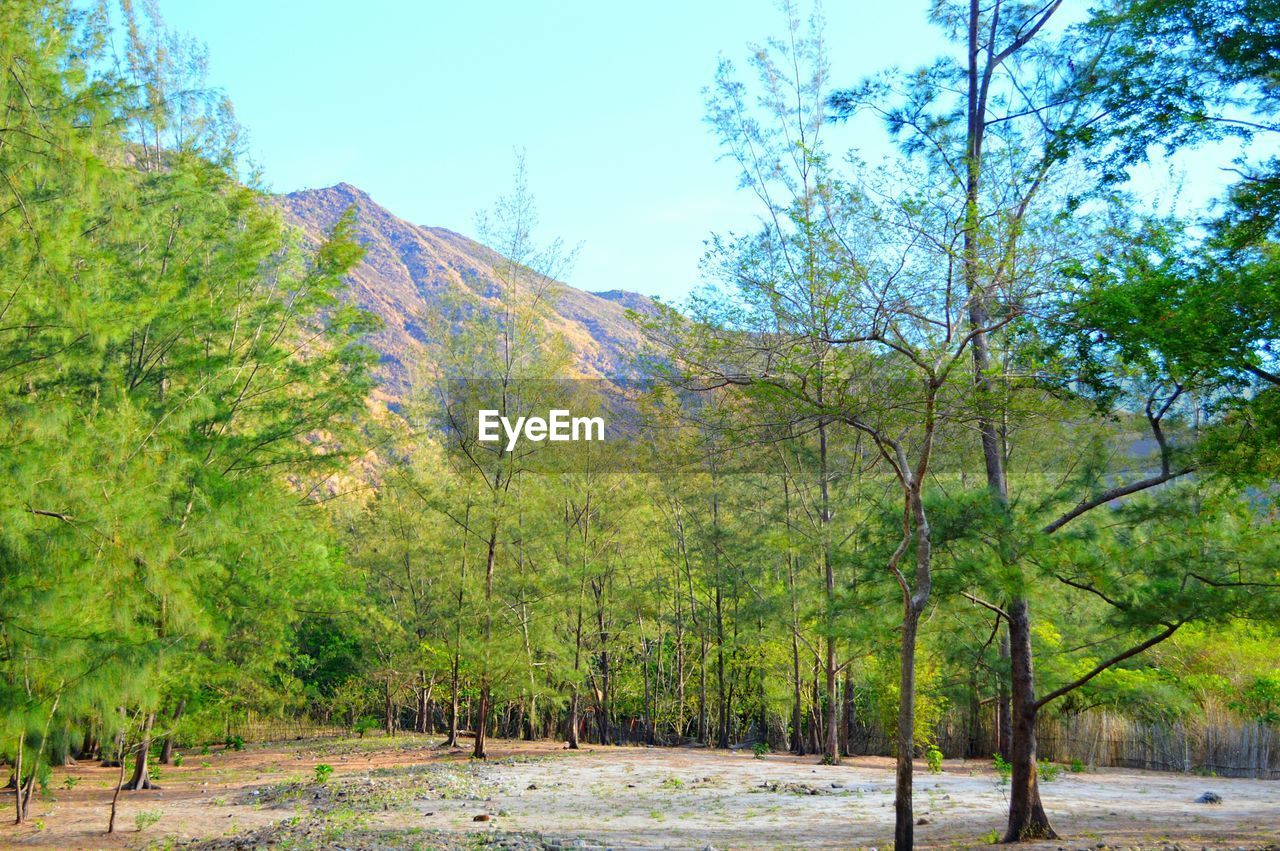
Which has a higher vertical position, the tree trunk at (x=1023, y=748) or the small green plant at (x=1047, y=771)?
the tree trunk at (x=1023, y=748)

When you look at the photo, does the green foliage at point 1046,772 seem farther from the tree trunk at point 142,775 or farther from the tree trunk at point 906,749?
the tree trunk at point 142,775

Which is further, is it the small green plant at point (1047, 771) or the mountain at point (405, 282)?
the mountain at point (405, 282)

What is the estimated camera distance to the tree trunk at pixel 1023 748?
7.76 metres

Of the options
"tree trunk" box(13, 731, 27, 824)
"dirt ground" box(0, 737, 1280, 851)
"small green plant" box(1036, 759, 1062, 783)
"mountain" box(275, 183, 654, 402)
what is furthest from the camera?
"mountain" box(275, 183, 654, 402)

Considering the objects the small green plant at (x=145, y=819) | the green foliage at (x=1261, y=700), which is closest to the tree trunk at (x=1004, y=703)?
the green foliage at (x=1261, y=700)

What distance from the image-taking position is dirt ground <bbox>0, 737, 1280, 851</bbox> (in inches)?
313

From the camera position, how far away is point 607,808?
10.1 m

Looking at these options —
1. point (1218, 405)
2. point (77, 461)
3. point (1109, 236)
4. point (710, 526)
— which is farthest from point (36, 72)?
point (710, 526)

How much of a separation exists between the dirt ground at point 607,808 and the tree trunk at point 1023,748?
0.32 m

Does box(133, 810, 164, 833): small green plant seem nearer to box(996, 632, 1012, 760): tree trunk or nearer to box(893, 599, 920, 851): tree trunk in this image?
box(893, 599, 920, 851): tree trunk

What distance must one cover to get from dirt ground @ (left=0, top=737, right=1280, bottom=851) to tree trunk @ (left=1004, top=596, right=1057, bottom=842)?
0.32m

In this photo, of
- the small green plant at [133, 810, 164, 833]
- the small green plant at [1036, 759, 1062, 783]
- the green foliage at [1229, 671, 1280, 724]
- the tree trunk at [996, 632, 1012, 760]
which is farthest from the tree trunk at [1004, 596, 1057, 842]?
the green foliage at [1229, 671, 1280, 724]

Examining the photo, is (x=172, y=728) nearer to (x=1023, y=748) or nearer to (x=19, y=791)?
(x=19, y=791)

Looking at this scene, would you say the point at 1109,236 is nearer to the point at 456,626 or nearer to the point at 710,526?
the point at 456,626
